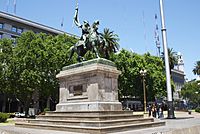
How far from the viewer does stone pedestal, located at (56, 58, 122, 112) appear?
1488 centimetres

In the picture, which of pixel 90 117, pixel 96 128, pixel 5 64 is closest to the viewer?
pixel 96 128

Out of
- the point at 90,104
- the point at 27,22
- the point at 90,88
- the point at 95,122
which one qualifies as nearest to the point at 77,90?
the point at 90,88

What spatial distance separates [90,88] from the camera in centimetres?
1527

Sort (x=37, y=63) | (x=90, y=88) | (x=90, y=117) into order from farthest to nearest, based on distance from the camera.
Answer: (x=37, y=63) → (x=90, y=88) → (x=90, y=117)

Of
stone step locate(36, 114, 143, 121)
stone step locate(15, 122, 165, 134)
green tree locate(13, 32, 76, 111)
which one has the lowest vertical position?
stone step locate(15, 122, 165, 134)

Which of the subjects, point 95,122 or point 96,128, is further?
point 95,122

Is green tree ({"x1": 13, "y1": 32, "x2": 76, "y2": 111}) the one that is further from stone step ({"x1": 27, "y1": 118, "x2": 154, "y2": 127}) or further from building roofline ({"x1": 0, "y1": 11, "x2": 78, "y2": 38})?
stone step ({"x1": 27, "y1": 118, "x2": 154, "y2": 127})

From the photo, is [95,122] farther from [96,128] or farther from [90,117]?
[90,117]

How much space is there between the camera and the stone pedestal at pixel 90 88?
14.9 meters

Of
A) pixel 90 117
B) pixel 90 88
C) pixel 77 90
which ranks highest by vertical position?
pixel 90 88

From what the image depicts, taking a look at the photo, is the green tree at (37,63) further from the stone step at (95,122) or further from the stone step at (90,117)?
the stone step at (95,122)

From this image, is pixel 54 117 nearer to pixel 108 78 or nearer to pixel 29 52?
pixel 108 78

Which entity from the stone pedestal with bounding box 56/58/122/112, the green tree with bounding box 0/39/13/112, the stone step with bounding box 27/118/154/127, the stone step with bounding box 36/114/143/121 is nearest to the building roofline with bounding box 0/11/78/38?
the green tree with bounding box 0/39/13/112

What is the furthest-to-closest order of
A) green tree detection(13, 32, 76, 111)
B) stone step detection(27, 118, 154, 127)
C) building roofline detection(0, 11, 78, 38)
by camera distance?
1. building roofline detection(0, 11, 78, 38)
2. green tree detection(13, 32, 76, 111)
3. stone step detection(27, 118, 154, 127)
